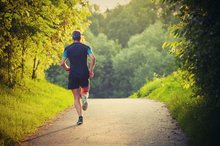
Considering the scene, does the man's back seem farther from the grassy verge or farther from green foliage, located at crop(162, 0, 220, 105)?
green foliage, located at crop(162, 0, 220, 105)

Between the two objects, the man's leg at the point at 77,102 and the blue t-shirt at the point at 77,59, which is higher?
Answer: the blue t-shirt at the point at 77,59

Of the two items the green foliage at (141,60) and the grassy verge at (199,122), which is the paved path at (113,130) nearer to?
the grassy verge at (199,122)

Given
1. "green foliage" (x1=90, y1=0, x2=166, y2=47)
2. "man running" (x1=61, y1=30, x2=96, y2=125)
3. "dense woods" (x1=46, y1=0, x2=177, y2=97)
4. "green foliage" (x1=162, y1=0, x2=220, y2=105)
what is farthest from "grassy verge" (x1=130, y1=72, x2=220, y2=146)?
"green foliage" (x1=90, y1=0, x2=166, y2=47)

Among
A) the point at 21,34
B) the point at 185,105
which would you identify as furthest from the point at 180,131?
the point at 21,34

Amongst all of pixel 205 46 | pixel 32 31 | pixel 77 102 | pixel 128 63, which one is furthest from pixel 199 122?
pixel 128 63

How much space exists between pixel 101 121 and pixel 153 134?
1.97 m

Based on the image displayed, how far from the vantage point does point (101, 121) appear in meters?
9.88

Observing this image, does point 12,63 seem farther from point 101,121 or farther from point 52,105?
point 101,121

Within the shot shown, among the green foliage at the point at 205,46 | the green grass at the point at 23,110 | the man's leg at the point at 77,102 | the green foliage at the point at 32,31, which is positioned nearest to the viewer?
the green foliage at the point at 205,46

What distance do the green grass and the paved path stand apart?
281 millimetres

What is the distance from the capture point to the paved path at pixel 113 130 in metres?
7.54

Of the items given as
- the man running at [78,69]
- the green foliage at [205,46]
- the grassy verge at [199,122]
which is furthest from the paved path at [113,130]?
the green foliage at [205,46]

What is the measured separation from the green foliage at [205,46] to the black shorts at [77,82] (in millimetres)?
2988

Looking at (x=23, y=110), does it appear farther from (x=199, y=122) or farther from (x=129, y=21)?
(x=129, y=21)
